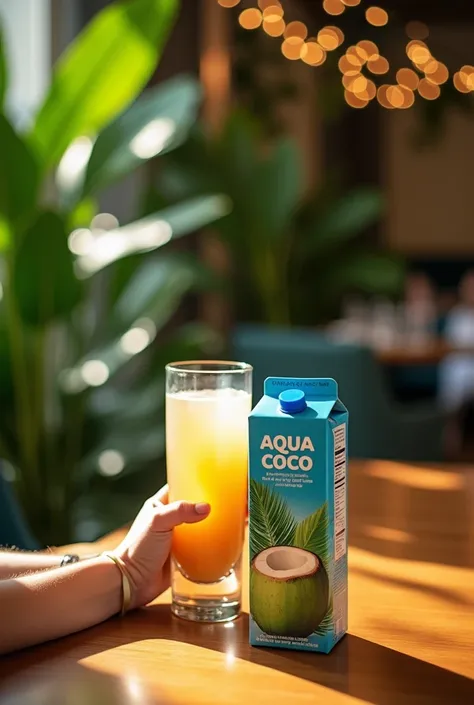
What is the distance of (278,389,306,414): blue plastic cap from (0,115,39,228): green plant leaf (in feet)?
5.14

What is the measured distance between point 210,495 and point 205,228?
4.44 m

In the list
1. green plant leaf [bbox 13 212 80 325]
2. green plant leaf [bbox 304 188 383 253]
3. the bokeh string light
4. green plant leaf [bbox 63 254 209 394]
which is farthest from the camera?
the bokeh string light

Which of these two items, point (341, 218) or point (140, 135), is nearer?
point (140, 135)

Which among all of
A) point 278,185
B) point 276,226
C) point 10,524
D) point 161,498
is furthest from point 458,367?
point 161,498

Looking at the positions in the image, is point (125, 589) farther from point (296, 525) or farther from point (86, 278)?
point (86, 278)

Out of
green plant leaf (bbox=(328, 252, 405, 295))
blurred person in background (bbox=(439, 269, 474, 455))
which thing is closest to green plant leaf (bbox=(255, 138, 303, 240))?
green plant leaf (bbox=(328, 252, 405, 295))

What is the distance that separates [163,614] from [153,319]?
2.22 m

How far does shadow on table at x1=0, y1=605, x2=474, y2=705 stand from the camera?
70 cm

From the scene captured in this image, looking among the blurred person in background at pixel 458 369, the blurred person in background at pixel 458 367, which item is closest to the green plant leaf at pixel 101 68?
the blurred person in background at pixel 458 369

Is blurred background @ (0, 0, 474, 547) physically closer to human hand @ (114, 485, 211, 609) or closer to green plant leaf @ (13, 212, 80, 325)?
green plant leaf @ (13, 212, 80, 325)

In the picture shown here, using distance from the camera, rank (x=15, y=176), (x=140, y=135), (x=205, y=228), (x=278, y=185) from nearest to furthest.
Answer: (x=15, y=176), (x=140, y=135), (x=278, y=185), (x=205, y=228)

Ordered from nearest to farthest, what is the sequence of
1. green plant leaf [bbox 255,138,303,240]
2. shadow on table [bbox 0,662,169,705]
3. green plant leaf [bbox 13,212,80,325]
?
1. shadow on table [bbox 0,662,169,705]
2. green plant leaf [bbox 13,212,80,325]
3. green plant leaf [bbox 255,138,303,240]

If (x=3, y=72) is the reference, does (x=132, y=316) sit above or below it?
below

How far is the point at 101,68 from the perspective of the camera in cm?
238
